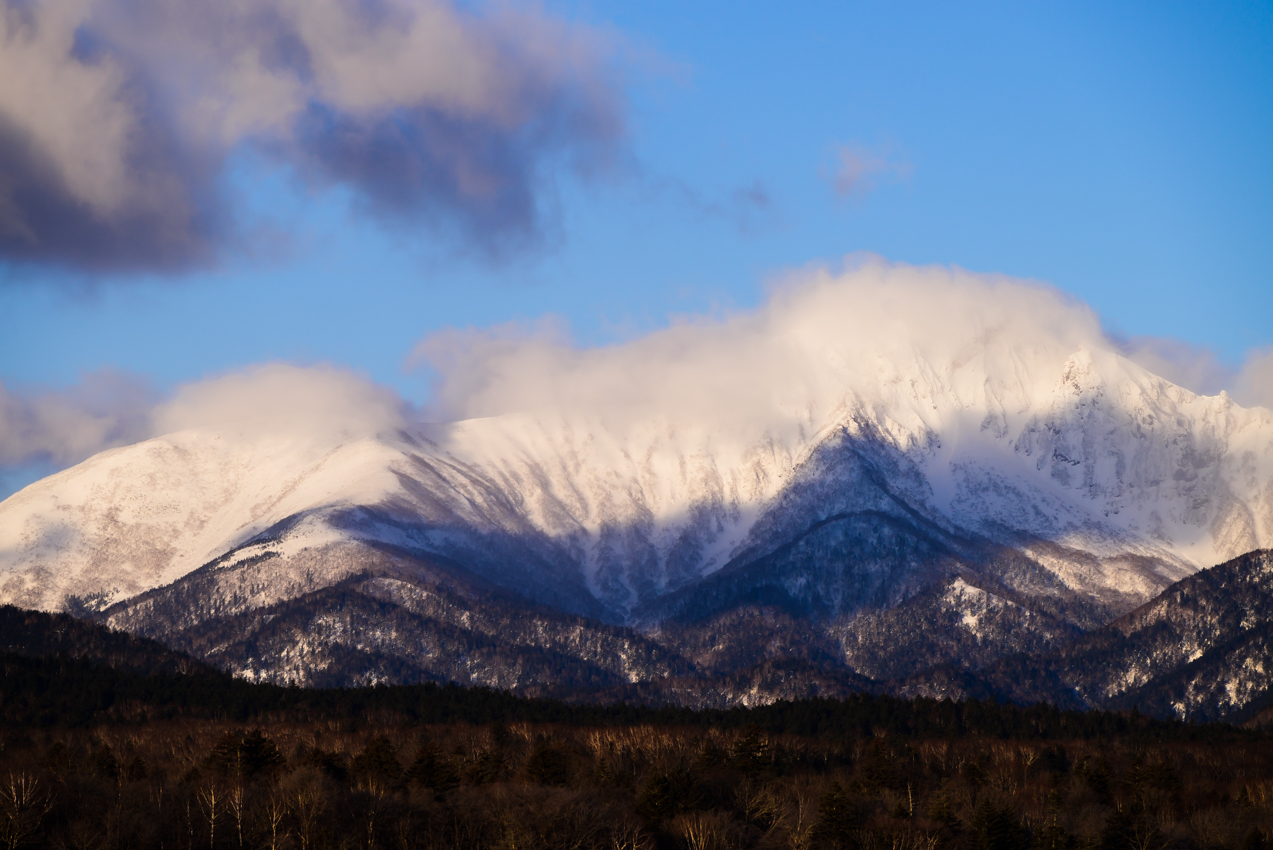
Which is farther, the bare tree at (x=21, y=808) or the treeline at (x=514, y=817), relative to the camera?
the treeline at (x=514, y=817)

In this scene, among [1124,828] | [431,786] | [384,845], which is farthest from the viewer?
[431,786]

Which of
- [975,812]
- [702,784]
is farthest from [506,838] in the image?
[975,812]

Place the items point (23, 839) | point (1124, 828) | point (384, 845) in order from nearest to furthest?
point (23, 839) < point (384, 845) < point (1124, 828)

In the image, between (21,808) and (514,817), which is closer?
(21,808)

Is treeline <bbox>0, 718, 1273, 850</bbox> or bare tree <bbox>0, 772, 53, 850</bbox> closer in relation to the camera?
bare tree <bbox>0, 772, 53, 850</bbox>

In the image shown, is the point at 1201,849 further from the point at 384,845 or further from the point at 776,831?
the point at 384,845

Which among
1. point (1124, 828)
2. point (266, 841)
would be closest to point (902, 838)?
point (1124, 828)

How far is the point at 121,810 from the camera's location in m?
163

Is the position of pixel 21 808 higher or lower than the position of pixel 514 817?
higher

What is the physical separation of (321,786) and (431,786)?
19946 millimetres

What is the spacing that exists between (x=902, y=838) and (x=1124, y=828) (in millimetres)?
29005

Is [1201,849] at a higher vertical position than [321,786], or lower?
lower

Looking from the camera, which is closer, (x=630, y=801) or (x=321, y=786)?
(x=321, y=786)

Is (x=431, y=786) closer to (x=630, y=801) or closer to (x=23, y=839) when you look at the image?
(x=630, y=801)
